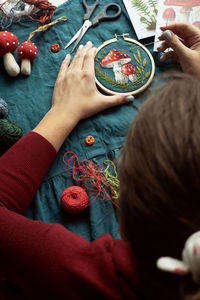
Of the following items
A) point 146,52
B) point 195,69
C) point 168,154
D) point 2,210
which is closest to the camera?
point 168,154

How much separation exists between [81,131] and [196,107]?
1.49 ft

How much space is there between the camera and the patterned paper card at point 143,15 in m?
0.83

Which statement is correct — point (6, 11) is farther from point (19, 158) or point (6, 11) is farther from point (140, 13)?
point (19, 158)

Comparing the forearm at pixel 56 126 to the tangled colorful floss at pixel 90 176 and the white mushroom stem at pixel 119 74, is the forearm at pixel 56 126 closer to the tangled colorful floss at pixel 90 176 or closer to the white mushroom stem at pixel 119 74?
the tangled colorful floss at pixel 90 176

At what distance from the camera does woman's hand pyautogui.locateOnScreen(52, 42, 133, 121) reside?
723 mm

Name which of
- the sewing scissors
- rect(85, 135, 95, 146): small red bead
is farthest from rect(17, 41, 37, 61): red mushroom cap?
rect(85, 135, 95, 146): small red bead

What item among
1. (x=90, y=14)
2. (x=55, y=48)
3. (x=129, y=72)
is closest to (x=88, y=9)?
(x=90, y=14)

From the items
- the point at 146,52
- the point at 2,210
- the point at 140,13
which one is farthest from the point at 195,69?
the point at 2,210

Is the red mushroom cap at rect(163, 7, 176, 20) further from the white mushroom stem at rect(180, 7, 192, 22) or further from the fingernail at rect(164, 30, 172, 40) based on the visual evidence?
the fingernail at rect(164, 30, 172, 40)

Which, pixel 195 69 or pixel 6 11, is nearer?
pixel 195 69

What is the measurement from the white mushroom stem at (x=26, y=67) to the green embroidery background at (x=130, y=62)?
0.21 meters

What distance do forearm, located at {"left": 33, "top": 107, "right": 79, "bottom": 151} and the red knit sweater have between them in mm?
181

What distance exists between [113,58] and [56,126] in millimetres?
295

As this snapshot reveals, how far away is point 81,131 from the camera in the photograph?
0.73 m
